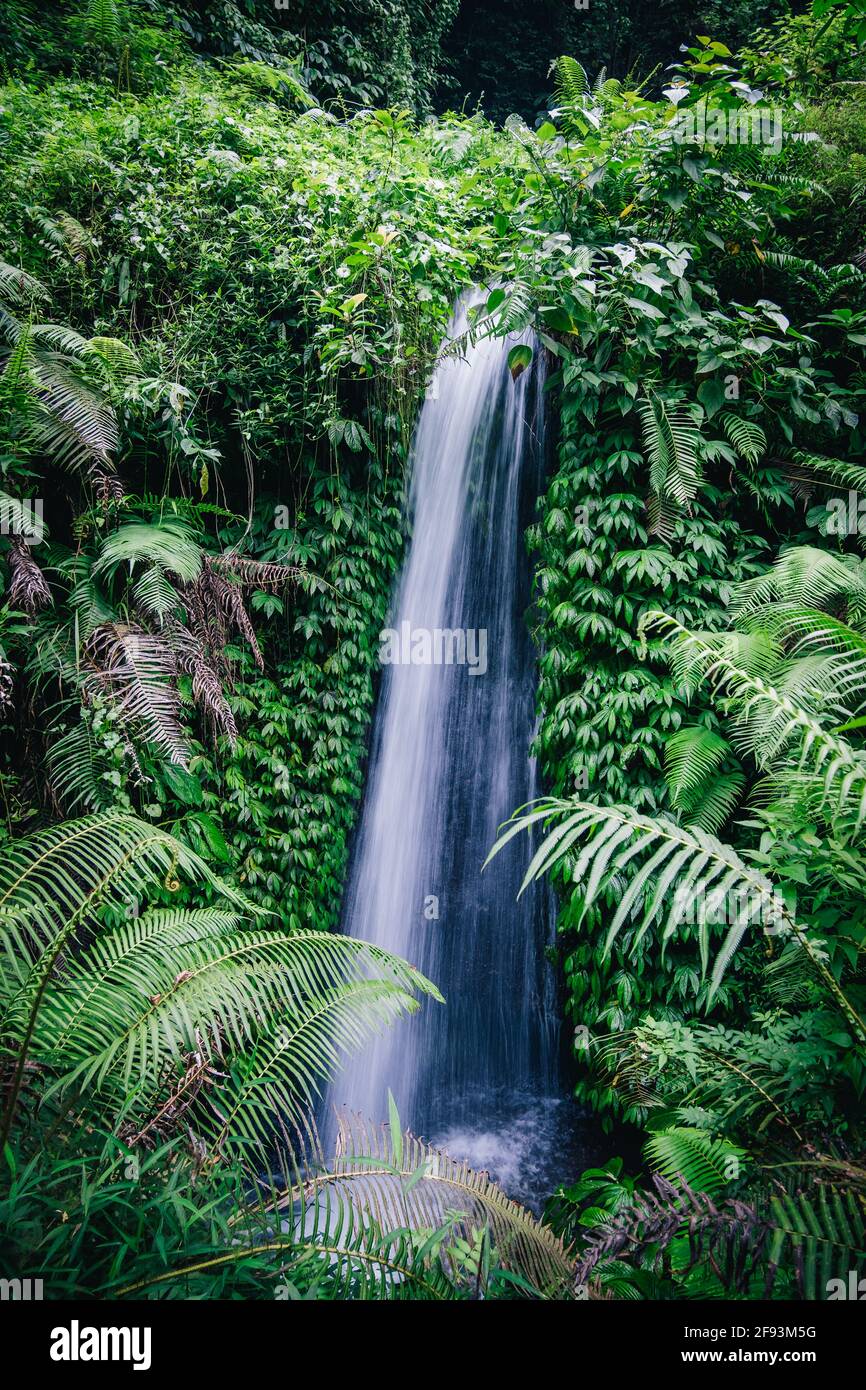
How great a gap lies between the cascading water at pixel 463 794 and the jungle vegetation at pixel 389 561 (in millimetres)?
310

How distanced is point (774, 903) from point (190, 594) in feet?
12.9

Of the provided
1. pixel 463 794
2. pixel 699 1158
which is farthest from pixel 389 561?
pixel 699 1158

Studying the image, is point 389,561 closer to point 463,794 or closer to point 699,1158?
point 463,794

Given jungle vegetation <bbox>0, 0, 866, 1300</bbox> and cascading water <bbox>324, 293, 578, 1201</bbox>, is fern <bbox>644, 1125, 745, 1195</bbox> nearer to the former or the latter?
jungle vegetation <bbox>0, 0, 866, 1300</bbox>

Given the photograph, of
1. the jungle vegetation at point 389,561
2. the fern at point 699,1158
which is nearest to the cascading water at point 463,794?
the jungle vegetation at point 389,561

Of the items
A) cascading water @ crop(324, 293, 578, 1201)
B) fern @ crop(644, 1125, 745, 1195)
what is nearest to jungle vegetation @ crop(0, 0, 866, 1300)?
fern @ crop(644, 1125, 745, 1195)

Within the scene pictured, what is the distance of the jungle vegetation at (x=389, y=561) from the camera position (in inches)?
103

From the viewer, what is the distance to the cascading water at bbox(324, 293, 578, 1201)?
16.7 ft

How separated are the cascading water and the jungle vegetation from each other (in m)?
0.31

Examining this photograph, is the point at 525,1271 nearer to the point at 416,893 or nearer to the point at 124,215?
the point at 416,893

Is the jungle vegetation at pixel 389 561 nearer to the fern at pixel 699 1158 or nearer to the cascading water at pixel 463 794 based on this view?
the fern at pixel 699 1158

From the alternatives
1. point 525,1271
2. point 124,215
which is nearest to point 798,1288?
point 525,1271

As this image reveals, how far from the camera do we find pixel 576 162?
189 inches

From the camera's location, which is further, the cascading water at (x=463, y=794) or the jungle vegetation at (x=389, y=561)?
the cascading water at (x=463, y=794)
